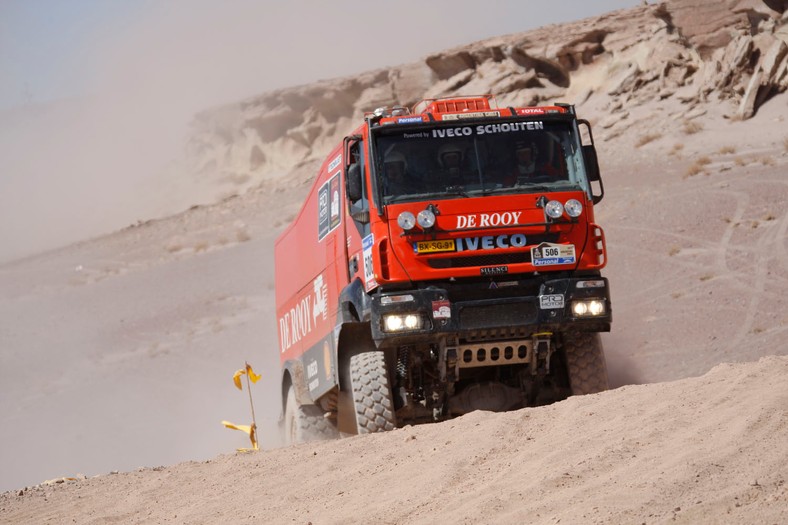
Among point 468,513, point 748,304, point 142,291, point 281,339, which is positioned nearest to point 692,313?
point 748,304

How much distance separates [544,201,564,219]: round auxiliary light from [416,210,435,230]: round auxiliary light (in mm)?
1115

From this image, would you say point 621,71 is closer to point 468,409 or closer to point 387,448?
point 468,409

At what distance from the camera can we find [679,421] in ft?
25.1

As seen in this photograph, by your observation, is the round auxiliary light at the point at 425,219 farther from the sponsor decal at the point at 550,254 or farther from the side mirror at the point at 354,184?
the sponsor decal at the point at 550,254

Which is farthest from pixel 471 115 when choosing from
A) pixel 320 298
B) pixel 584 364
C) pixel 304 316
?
pixel 304 316

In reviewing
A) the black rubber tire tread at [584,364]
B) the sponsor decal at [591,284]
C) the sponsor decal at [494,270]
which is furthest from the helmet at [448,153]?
the black rubber tire tread at [584,364]

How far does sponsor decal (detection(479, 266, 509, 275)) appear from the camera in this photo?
437 inches

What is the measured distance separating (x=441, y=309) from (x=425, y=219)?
2.79 feet

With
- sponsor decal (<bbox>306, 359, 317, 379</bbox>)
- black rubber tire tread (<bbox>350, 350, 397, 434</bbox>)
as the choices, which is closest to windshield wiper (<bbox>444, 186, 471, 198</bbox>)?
black rubber tire tread (<bbox>350, 350, 397, 434</bbox>)

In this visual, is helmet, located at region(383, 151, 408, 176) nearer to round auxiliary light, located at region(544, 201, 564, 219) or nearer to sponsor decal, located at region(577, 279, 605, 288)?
round auxiliary light, located at region(544, 201, 564, 219)

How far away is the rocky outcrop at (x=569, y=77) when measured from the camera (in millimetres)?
37438

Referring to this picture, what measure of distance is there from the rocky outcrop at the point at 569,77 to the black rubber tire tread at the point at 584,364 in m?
25.4

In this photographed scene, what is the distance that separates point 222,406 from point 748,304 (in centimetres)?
1060

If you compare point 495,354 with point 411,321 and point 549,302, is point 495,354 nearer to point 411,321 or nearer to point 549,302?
point 549,302
